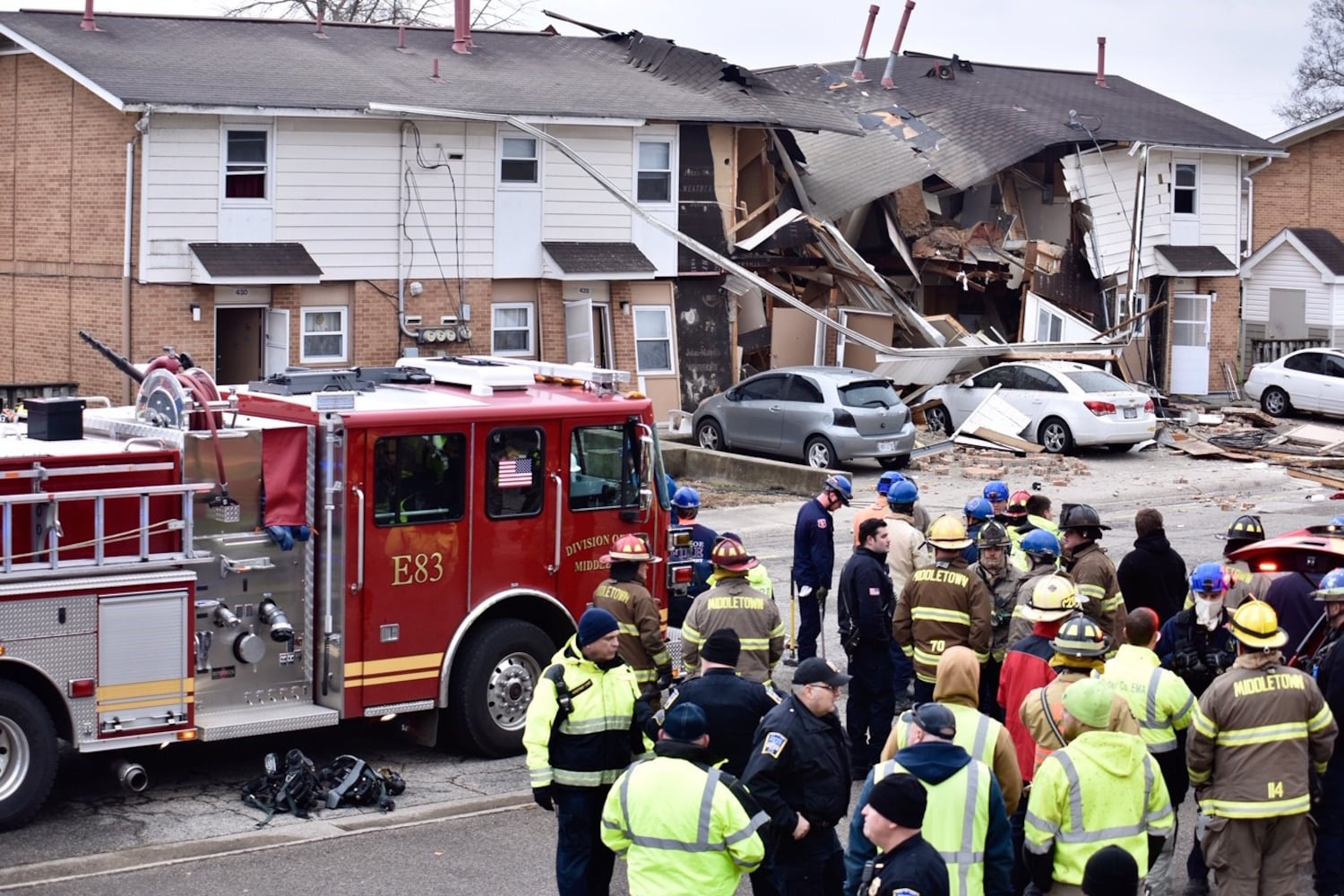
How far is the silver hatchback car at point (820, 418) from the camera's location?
24.9 meters

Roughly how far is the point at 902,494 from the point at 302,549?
407 cm

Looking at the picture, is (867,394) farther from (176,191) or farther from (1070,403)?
(176,191)

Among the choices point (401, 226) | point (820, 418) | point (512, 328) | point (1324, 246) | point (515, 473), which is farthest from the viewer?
point (1324, 246)

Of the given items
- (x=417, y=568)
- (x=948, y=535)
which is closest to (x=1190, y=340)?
(x=948, y=535)

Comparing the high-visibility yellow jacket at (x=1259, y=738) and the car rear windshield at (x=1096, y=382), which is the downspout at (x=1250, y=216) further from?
the high-visibility yellow jacket at (x=1259, y=738)

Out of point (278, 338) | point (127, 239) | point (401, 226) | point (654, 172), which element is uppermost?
point (654, 172)

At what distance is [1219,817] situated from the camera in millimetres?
7906

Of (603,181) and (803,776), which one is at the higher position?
(603,181)

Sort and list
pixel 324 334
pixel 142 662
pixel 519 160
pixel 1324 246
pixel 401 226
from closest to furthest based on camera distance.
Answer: pixel 142 662 → pixel 324 334 → pixel 401 226 → pixel 519 160 → pixel 1324 246

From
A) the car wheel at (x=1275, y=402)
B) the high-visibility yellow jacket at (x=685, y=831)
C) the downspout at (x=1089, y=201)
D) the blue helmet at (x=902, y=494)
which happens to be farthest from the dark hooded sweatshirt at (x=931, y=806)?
the downspout at (x=1089, y=201)

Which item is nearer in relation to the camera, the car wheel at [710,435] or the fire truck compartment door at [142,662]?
the fire truck compartment door at [142,662]

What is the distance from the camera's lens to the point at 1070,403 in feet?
88.1

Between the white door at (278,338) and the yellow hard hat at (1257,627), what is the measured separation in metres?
19.3

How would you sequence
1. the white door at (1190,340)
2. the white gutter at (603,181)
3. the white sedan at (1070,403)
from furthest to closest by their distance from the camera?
the white door at (1190,340) < the white sedan at (1070,403) < the white gutter at (603,181)
